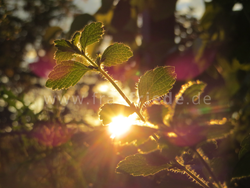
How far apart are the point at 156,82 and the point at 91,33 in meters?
0.27

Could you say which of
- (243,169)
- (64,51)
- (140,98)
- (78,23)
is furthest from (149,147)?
(78,23)

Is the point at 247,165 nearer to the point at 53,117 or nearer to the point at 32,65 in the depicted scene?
the point at 53,117

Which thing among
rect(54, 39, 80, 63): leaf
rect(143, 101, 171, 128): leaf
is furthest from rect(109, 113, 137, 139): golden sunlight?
rect(54, 39, 80, 63): leaf

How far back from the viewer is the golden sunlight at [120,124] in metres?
0.65

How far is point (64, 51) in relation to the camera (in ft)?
2.22

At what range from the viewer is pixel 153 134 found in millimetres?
714

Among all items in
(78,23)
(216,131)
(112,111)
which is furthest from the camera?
(78,23)

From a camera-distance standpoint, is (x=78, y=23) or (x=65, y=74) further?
(x=78, y=23)

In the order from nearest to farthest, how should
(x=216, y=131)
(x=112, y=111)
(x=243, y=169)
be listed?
(x=243, y=169), (x=112, y=111), (x=216, y=131)

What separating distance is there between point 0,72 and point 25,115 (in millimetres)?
2524

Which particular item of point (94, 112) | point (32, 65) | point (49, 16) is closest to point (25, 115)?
point (94, 112)

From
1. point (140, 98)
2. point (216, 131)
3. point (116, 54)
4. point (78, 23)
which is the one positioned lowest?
point (216, 131)

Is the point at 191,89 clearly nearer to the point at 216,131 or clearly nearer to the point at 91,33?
the point at 216,131

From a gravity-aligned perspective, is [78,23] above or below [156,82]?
above
